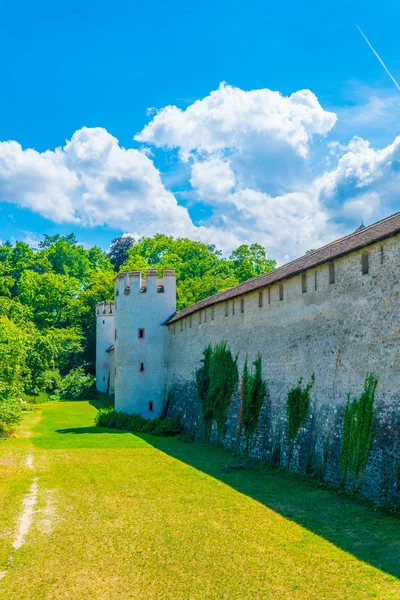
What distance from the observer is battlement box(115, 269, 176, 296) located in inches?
1218

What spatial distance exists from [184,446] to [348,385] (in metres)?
10.2

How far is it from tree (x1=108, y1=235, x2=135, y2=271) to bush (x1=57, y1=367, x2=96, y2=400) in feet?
89.3

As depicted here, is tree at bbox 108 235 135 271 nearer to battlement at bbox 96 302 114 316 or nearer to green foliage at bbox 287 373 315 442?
battlement at bbox 96 302 114 316

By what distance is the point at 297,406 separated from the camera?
15.9 m

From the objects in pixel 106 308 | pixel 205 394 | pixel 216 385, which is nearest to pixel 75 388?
pixel 106 308

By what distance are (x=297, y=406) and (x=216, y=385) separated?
6532mm

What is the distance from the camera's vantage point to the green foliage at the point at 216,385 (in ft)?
69.5

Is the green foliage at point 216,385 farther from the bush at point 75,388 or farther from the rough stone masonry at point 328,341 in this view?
the bush at point 75,388

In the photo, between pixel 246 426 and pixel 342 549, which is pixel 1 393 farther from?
pixel 342 549

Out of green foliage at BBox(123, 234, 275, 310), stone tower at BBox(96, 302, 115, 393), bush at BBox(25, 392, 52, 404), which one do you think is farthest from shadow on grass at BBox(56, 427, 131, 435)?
green foliage at BBox(123, 234, 275, 310)

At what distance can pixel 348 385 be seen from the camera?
1339 centimetres

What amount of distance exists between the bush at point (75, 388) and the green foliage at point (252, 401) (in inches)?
1319

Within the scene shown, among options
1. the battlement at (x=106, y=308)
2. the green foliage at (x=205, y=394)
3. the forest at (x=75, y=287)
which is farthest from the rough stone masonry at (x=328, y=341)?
the battlement at (x=106, y=308)

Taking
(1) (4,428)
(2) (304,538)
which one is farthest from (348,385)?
(1) (4,428)
